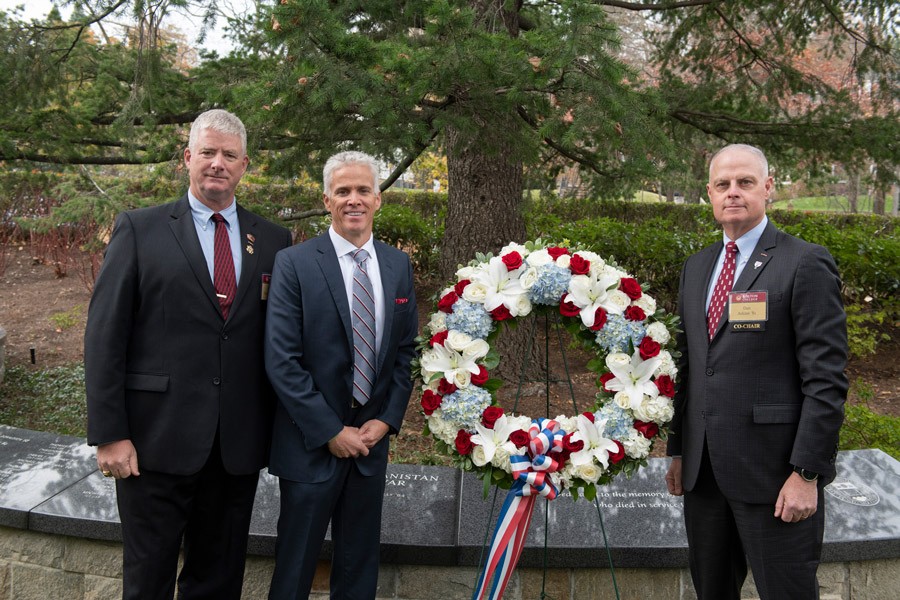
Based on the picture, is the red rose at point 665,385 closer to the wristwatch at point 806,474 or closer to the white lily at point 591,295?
the white lily at point 591,295

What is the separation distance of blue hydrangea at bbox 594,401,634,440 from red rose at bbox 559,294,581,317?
37 cm

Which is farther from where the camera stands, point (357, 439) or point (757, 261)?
point (357, 439)

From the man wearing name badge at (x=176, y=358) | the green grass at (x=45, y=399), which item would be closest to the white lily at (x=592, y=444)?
the man wearing name badge at (x=176, y=358)

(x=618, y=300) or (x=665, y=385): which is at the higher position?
(x=618, y=300)

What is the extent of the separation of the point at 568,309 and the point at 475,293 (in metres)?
0.36

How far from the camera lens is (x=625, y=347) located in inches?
107

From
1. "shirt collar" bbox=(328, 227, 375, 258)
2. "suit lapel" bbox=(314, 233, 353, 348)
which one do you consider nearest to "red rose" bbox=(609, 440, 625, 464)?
"suit lapel" bbox=(314, 233, 353, 348)

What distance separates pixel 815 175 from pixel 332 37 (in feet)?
14.0

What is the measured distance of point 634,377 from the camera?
2707 millimetres

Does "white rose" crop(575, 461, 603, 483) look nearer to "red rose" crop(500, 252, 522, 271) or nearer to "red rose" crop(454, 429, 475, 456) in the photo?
"red rose" crop(454, 429, 475, 456)

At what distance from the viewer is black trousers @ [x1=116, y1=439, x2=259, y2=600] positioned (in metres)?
2.55

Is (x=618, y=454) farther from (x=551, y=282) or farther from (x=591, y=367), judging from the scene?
(x=551, y=282)

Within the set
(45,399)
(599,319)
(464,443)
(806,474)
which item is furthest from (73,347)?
(806,474)

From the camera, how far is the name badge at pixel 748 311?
93.6 inches
